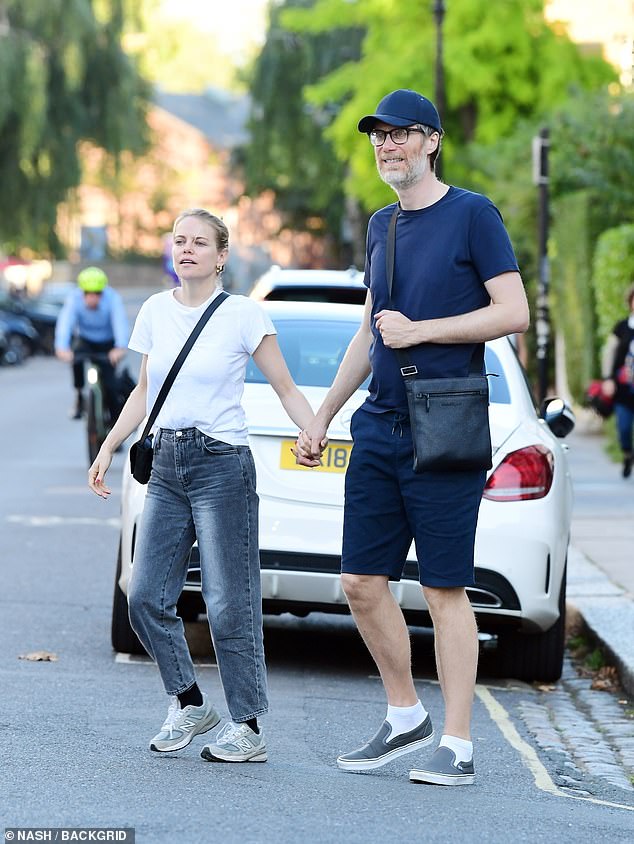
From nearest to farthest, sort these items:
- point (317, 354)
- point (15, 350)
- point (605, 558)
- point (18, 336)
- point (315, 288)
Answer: point (317, 354), point (315, 288), point (605, 558), point (15, 350), point (18, 336)

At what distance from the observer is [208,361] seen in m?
5.70

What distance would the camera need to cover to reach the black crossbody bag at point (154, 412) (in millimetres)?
5695

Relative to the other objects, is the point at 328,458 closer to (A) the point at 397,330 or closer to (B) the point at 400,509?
(B) the point at 400,509

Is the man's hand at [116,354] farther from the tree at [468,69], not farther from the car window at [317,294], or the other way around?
the tree at [468,69]

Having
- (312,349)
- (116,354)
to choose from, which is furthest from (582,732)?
(116,354)

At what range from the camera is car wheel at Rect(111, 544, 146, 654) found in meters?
7.83

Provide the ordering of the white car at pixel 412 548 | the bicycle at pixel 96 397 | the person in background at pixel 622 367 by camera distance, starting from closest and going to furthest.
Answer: the white car at pixel 412 548
the bicycle at pixel 96 397
the person in background at pixel 622 367

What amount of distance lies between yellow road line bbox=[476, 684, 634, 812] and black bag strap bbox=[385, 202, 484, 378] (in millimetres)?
1358

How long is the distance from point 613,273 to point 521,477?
13.6 metres

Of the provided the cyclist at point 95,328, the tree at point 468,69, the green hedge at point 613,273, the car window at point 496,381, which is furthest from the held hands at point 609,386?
the tree at point 468,69

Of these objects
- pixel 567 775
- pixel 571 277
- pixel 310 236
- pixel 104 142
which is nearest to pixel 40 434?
pixel 571 277

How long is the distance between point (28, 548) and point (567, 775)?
6.11m

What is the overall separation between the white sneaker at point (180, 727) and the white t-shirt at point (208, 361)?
899mm

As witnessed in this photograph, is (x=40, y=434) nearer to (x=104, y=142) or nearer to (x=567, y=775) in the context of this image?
(x=567, y=775)
